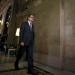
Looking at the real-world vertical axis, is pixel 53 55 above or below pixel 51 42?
below

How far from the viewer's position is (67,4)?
2635 millimetres

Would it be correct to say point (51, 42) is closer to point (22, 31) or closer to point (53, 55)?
point (53, 55)

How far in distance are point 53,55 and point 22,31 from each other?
1208 mm

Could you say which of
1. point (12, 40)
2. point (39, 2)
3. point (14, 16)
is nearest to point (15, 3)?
point (14, 16)

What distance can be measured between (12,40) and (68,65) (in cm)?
406

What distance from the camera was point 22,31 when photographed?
7.28ft

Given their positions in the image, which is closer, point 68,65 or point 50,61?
point 68,65

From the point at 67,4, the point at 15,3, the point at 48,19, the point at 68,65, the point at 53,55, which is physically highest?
the point at 15,3

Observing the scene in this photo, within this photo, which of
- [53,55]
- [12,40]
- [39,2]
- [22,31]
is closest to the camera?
[22,31]

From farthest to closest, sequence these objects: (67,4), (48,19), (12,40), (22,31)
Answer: (12,40) < (48,19) < (67,4) < (22,31)

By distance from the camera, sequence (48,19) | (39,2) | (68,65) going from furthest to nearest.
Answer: (39,2), (48,19), (68,65)

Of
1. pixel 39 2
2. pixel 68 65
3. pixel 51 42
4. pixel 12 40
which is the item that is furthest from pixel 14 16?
pixel 68 65

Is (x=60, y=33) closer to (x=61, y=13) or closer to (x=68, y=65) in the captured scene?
(x=61, y=13)

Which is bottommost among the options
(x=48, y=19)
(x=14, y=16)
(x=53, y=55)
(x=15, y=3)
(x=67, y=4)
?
(x=53, y=55)
